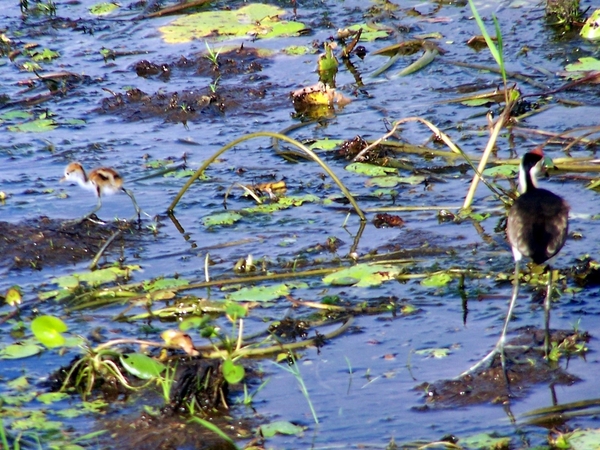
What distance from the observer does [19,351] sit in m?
4.60

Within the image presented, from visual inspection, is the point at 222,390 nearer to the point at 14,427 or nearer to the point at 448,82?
the point at 14,427

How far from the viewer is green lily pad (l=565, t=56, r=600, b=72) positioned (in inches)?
312

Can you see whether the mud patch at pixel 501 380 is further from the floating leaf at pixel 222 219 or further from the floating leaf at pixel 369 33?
the floating leaf at pixel 369 33

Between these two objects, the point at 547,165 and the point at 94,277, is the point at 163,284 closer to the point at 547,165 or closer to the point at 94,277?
the point at 94,277

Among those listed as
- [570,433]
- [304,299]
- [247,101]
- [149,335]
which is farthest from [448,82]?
[570,433]

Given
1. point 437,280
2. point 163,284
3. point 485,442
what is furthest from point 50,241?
point 485,442

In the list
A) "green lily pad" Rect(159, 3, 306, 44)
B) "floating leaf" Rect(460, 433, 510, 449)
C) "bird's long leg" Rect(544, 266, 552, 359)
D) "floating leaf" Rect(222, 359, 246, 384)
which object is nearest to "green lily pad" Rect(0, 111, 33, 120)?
"green lily pad" Rect(159, 3, 306, 44)

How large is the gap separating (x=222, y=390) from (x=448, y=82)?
491 centimetres

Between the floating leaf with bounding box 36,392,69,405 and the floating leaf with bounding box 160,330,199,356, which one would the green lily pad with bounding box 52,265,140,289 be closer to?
the floating leaf with bounding box 36,392,69,405

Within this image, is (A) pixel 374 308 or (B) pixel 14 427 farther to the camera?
(A) pixel 374 308

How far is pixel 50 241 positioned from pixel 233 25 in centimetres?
519

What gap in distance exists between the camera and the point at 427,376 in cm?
417

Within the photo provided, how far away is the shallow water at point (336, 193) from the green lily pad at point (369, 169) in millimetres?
111

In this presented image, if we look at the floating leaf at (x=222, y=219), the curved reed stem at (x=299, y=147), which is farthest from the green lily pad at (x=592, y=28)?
the floating leaf at (x=222, y=219)
